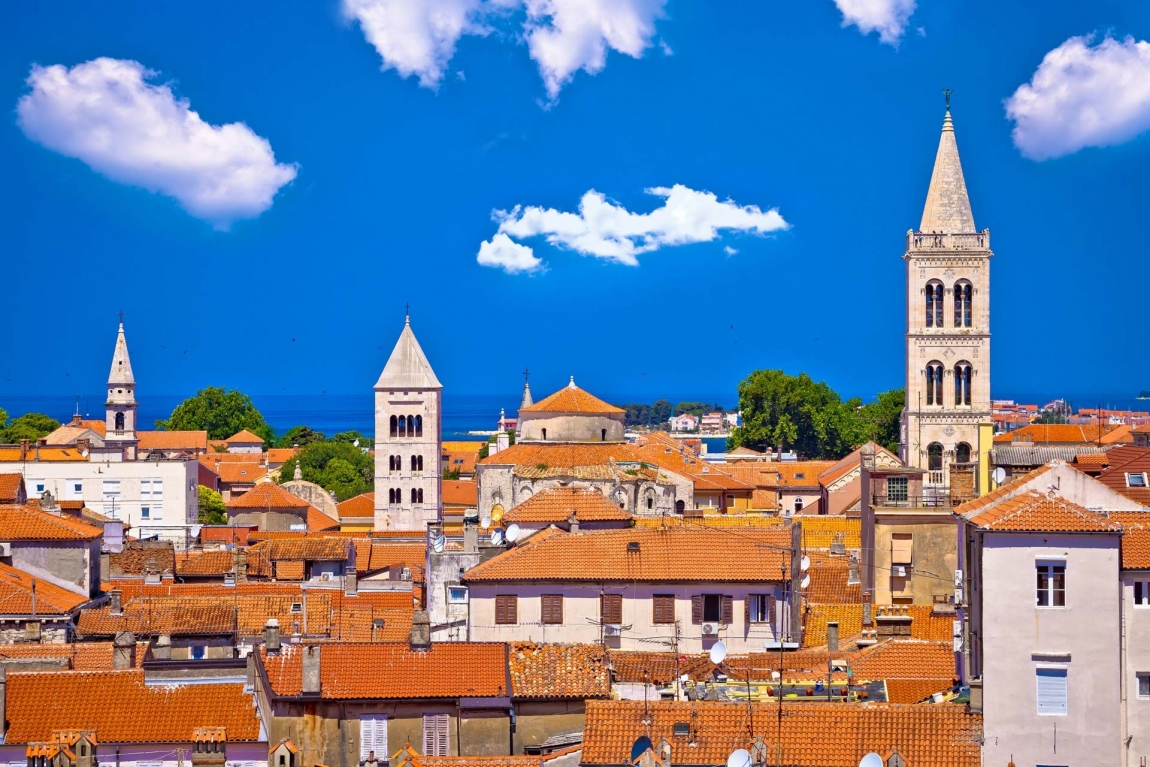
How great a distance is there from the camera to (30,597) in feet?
135

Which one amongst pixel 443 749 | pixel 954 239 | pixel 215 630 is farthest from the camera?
pixel 954 239

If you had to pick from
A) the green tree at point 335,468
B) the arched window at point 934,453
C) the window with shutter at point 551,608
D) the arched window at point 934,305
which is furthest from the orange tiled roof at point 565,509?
the green tree at point 335,468

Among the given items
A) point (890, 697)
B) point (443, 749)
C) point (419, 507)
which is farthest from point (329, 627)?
point (419, 507)

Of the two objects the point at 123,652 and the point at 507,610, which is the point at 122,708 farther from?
the point at 507,610

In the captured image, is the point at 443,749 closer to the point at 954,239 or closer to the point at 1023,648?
the point at 1023,648

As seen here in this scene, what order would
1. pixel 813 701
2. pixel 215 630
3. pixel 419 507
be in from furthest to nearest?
pixel 419 507 < pixel 215 630 < pixel 813 701

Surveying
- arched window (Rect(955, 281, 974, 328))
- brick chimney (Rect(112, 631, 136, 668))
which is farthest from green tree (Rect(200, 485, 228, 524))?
brick chimney (Rect(112, 631, 136, 668))

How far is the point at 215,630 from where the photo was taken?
38812mm

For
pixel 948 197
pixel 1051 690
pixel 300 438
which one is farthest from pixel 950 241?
pixel 300 438

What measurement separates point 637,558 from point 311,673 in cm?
1002

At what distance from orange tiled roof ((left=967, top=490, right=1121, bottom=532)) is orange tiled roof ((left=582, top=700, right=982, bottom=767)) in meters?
2.82

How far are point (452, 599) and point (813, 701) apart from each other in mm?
15466

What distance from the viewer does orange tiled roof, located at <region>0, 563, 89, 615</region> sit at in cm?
4066

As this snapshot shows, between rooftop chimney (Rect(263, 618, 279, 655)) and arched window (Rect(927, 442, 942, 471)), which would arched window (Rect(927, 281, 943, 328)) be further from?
rooftop chimney (Rect(263, 618, 279, 655))
